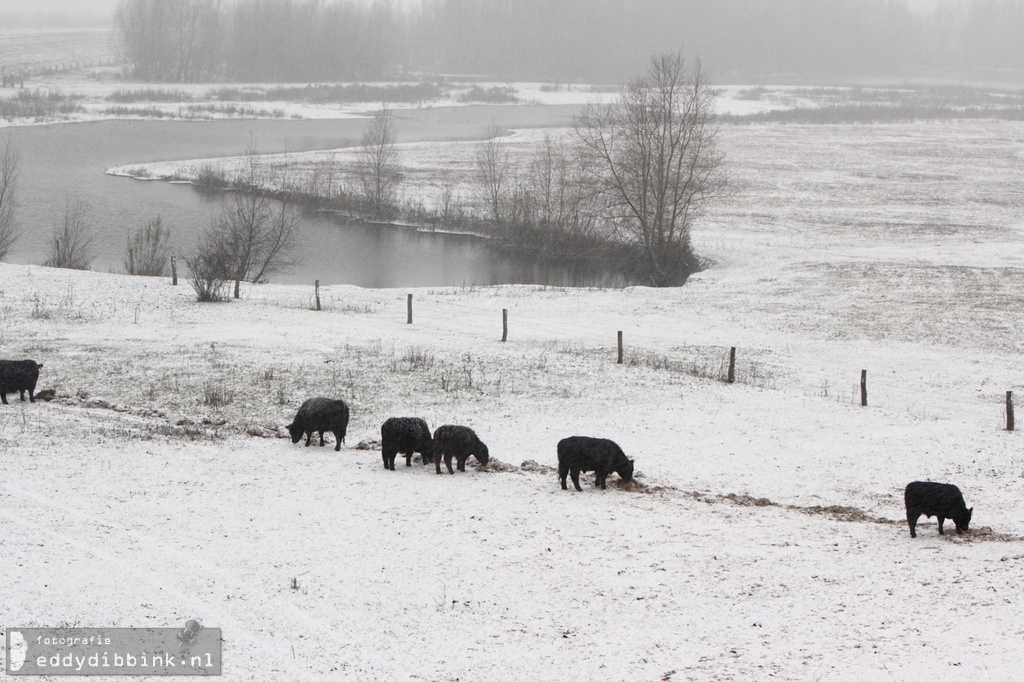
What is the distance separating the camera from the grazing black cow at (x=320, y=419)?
18312mm

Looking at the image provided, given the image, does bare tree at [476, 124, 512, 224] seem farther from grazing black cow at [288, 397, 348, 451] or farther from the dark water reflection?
grazing black cow at [288, 397, 348, 451]

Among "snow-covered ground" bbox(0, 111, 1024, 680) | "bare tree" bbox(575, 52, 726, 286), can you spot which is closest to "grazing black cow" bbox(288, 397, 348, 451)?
"snow-covered ground" bbox(0, 111, 1024, 680)

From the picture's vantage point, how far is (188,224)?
5434 centimetres

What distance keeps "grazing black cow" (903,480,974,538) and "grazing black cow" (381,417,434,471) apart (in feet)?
26.3

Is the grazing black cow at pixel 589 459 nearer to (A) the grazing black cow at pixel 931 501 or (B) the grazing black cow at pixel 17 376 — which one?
(A) the grazing black cow at pixel 931 501

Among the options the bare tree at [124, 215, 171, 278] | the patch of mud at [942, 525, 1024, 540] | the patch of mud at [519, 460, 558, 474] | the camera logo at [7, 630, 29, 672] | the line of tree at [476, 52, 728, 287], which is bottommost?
the patch of mud at [942, 525, 1024, 540]

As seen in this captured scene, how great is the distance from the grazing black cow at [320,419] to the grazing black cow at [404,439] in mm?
1425

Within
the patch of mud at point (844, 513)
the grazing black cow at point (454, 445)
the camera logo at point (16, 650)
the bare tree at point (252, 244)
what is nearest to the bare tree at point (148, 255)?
the bare tree at point (252, 244)

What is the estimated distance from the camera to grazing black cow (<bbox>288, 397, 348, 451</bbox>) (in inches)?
721

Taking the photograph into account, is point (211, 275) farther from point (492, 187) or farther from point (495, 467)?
point (492, 187)

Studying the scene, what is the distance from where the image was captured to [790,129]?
108 m

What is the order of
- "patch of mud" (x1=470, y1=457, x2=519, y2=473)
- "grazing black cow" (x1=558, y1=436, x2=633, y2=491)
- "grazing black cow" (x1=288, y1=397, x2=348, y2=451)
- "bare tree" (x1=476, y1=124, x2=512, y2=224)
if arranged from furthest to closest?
"bare tree" (x1=476, y1=124, x2=512, y2=224), "grazing black cow" (x1=288, y1=397, x2=348, y2=451), "patch of mud" (x1=470, y1=457, x2=519, y2=473), "grazing black cow" (x1=558, y1=436, x2=633, y2=491)

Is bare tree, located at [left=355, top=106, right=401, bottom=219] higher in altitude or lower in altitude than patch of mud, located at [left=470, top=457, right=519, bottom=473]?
higher

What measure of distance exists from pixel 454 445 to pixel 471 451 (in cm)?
38
